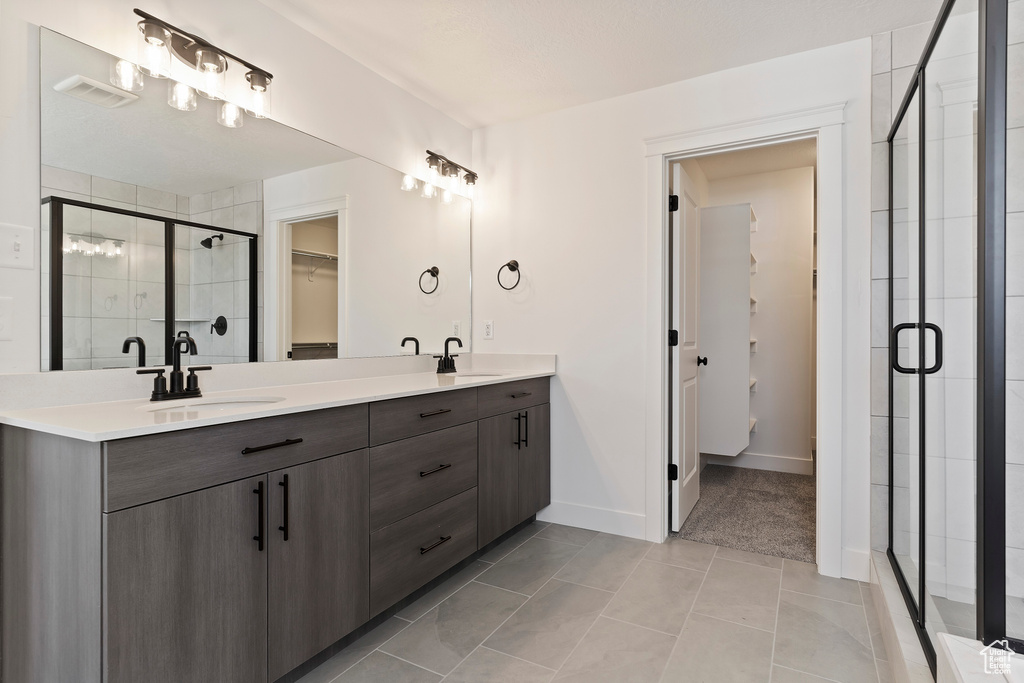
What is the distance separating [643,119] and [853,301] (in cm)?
136

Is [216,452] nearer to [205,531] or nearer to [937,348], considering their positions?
[205,531]

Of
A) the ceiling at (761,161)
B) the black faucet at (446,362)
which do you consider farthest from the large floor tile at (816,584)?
the ceiling at (761,161)

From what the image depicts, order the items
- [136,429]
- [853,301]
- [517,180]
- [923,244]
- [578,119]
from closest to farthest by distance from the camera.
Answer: [136,429] < [923,244] < [853,301] < [578,119] < [517,180]

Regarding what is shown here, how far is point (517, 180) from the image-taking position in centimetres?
313

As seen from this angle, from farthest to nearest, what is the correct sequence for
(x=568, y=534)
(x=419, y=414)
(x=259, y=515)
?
1. (x=568, y=534)
2. (x=419, y=414)
3. (x=259, y=515)

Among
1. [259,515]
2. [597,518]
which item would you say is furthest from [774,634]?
[259,515]

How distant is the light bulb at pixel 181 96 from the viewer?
1.76m

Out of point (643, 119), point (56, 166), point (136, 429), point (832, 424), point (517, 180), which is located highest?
point (643, 119)

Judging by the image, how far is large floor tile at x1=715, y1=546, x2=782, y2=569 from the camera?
8.02 feet

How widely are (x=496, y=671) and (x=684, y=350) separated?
1.86 metres

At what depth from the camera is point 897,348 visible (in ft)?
6.42

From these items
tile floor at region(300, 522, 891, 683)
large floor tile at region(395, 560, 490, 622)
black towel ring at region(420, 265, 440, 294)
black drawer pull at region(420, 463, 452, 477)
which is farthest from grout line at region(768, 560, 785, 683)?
black towel ring at region(420, 265, 440, 294)

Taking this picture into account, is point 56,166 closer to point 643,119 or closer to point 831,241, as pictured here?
point 643,119

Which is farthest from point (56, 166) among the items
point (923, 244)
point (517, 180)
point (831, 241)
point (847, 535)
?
point (847, 535)
